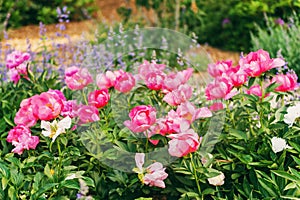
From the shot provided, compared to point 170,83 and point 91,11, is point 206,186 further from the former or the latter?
point 91,11

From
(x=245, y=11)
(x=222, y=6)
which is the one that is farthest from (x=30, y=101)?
(x=222, y=6)

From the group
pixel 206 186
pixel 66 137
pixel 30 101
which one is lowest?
pixel 206 186

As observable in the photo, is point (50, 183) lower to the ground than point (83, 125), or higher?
lower

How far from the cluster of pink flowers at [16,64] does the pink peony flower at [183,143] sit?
1.20m

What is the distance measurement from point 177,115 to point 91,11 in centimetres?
619

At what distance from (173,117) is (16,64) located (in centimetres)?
113

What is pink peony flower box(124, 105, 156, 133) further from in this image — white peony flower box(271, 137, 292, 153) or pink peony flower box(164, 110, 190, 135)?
white peony flower box(271, 137, 292, 153)

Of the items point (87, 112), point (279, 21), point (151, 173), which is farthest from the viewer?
point (279, 21)

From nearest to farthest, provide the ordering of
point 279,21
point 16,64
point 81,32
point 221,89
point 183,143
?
point 183,143
point 221,89
point 16,64
point 279,21
point 81,32

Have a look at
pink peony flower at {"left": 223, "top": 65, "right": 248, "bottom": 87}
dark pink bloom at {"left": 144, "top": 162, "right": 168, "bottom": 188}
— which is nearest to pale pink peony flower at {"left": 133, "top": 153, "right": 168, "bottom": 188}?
dark pink bloom at {"left": 144, "top": 162, "right": 168, "bottom": 188}

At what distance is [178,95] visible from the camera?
6.85 feet

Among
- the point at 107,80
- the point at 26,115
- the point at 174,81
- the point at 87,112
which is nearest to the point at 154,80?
the point at 174,81

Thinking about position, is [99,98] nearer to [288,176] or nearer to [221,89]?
[221,89]

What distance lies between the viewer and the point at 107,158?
7.18 feet
